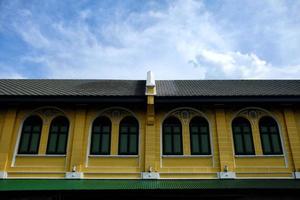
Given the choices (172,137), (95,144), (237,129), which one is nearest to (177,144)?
(172,137)

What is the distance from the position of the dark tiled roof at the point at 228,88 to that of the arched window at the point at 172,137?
1360 millimetres

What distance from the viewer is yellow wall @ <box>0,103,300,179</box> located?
1173 cm

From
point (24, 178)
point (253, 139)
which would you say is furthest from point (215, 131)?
point (24, 178)

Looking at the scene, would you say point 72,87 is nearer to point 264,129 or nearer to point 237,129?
point 237,129

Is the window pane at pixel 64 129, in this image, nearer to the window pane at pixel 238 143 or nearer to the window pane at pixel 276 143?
the window pane at pixel 238 143

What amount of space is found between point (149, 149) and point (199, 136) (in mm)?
2390

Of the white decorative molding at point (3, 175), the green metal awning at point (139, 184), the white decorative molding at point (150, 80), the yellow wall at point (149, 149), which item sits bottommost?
the green metal awning at point (139, 184)

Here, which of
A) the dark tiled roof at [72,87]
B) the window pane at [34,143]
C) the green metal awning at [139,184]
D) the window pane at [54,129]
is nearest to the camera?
the green metal awning at [139,184]

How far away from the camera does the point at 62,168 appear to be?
464 inches

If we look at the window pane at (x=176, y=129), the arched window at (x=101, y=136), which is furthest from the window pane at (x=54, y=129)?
the window pane at (x=176, y=129)

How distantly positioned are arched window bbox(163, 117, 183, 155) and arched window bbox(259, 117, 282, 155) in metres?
3.75

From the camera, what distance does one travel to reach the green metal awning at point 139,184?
10281 mm

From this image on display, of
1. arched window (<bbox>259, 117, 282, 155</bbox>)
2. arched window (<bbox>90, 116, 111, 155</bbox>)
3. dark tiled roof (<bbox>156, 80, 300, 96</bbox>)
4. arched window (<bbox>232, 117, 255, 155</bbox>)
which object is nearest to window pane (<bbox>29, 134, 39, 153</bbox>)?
arched window (<bbox>90, 116, 111, 155</bbox>)

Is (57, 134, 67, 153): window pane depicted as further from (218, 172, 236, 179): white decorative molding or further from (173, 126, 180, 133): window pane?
(218, 172, 236, 179): white decorative molding
